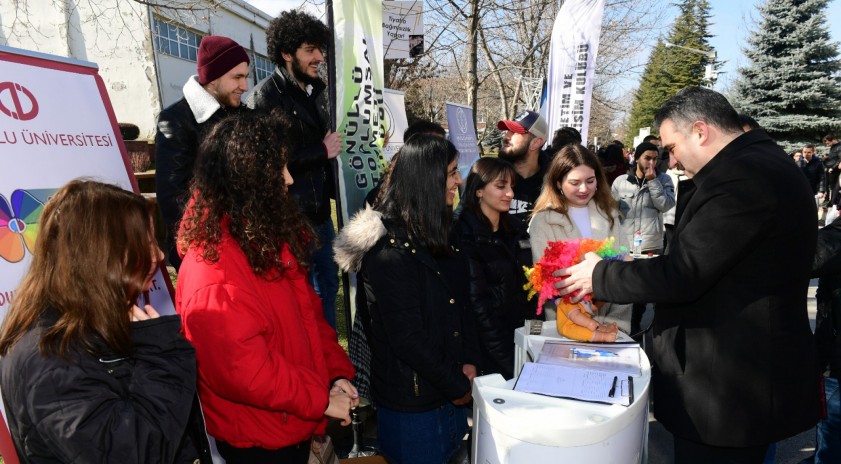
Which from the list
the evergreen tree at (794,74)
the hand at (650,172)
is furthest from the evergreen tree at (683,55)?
the hand at (650,172)

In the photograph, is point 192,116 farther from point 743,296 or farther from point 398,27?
point 398,27

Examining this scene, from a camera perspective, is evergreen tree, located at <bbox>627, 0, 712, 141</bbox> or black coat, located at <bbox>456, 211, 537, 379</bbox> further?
evergreen tree, located at <bbox>627, 0, 712, 141</bbox>

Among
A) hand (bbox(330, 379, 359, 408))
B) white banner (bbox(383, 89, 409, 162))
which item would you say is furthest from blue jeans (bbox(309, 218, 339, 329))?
white banner (bbox(383, 89, 409, 162))

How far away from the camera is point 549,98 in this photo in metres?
7.89

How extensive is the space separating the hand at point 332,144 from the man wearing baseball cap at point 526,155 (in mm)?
1488

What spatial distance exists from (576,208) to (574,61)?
481cm

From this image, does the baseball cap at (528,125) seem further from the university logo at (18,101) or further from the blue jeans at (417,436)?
the university logo at (18,101)

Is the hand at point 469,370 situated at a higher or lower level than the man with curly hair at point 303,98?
lower

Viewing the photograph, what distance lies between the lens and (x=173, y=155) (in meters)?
2.75

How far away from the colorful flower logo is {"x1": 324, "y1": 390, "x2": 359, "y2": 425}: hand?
1.23 m

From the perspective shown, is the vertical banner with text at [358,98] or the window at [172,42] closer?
the vertical banner with text at [358,98]

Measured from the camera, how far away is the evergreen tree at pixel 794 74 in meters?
20.6

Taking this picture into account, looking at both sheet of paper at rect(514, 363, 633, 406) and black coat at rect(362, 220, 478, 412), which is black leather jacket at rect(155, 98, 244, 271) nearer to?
black coat at rect(362, 220, 478, 412)

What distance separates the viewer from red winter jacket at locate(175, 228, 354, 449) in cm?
169
